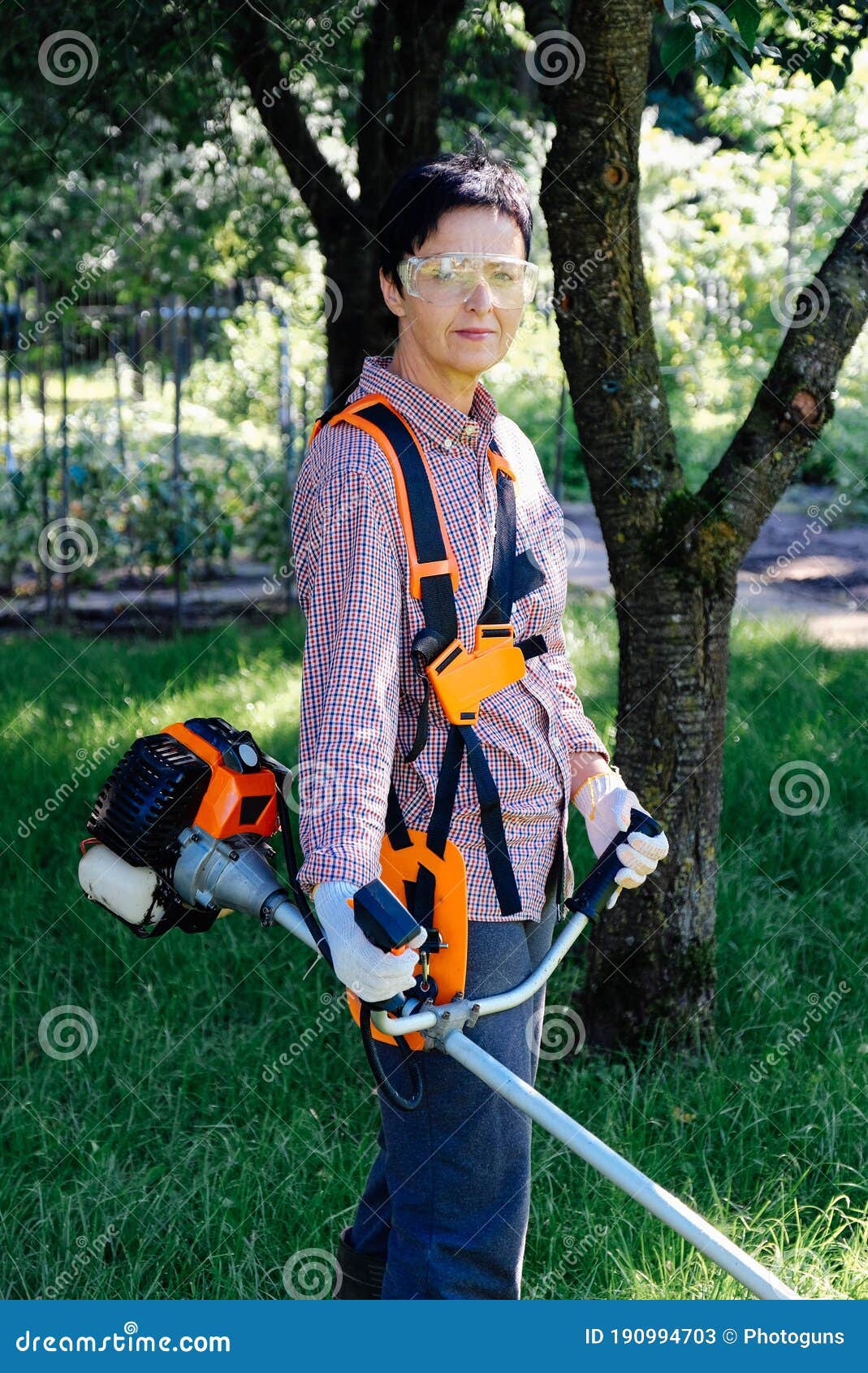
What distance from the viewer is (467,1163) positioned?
197cm

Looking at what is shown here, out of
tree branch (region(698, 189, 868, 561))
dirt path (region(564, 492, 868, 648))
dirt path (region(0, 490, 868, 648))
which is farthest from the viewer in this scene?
dirt path (region(0, 490, 868, 648))

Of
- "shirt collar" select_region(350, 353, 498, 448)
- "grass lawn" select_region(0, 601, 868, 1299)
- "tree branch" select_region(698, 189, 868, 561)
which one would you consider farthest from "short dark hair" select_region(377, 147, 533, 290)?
"grass lawn" select_region(0, 601, 868, 1299)

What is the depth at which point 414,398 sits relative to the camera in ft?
6.59

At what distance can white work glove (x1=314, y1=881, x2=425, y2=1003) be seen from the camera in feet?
5.31

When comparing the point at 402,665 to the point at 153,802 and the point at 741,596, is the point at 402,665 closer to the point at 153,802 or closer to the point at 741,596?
the point at 153,802

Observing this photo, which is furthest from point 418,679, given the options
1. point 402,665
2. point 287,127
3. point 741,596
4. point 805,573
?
point 805,573

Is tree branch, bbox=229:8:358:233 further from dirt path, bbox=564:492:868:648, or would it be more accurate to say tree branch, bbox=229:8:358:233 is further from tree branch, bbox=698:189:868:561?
dirt path, bbox=564:492:868:648

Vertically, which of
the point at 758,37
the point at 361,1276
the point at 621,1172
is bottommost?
the point at 361,1276

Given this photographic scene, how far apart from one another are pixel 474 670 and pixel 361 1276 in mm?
1199

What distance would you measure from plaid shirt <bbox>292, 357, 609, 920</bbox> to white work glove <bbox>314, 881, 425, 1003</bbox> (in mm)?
60

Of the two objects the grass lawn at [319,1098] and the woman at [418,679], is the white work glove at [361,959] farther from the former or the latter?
the grass lawn at [319,1098]

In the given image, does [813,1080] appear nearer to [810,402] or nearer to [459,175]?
[810,402]

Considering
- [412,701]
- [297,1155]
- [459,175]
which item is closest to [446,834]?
[412,701]

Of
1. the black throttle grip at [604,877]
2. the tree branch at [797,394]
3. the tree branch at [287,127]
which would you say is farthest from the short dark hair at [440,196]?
the tree branch at [287,127]
